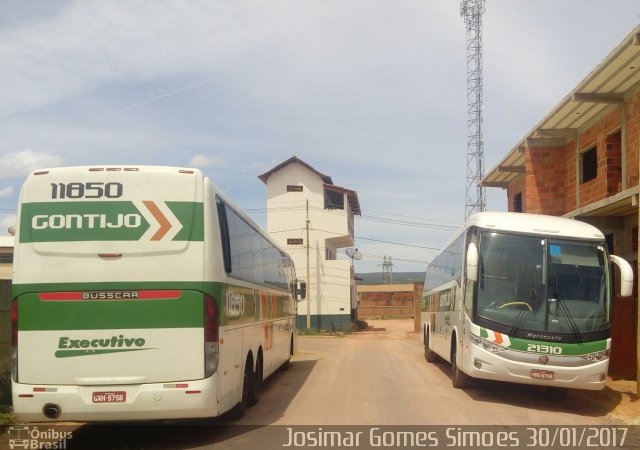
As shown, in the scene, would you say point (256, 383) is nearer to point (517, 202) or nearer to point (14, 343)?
point (14, 343)

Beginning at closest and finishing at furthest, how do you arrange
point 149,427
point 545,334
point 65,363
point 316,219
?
point 65,363 < point 149,427 < point 545,334 < point 316,219

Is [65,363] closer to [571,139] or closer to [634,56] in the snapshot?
[634,56]

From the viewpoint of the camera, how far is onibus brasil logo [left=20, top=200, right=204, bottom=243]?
8.05m

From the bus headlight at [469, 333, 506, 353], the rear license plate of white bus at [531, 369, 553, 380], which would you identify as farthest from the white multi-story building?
the rear license plate of white bus at [531, 369, 553, 380]

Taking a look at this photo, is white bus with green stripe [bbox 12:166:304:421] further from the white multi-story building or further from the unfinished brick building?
the white multi-story building

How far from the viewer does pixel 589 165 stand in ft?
59.7

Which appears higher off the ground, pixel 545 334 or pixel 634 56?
pixel 634 56

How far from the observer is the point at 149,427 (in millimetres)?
9523

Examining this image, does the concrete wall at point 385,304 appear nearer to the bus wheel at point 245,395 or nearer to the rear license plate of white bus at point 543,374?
the rear license plate of white bus at point 543,374

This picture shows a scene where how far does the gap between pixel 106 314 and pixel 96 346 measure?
1.28 feet

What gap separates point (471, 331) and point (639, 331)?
3067 mm

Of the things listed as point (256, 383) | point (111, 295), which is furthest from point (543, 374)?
point (111, 295)

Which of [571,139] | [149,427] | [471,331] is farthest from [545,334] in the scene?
[571,139]

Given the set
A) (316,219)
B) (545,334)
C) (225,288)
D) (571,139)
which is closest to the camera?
(225,288)
